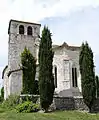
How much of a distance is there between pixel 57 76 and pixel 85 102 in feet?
29.5

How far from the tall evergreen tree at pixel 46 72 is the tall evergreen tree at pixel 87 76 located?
3.53 metres

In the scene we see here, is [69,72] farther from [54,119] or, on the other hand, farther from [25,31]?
[54,119]

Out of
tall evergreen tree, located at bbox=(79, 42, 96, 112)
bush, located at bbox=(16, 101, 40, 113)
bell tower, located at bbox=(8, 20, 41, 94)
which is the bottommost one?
bush, located at bbox=(16, 101, 40, 113)

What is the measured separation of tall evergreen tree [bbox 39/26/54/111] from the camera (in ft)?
77.3

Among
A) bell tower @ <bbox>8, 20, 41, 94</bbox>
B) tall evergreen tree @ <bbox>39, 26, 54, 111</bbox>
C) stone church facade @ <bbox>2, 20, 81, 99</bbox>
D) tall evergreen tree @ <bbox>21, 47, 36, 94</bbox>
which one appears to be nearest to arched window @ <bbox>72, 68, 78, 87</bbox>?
stone church facade @ <bbox>2, 20, 81, 99</bbox>

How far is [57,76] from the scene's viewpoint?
33875mm

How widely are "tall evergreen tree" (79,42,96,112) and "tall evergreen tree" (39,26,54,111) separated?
353 cm

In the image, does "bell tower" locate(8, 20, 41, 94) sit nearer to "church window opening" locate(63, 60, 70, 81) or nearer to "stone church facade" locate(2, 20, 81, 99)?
"stone church facade" locate(2, 20, 81, 99)

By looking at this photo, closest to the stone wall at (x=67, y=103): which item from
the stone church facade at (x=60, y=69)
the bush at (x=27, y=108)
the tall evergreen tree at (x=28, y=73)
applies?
the bush at (x=27, y=108)

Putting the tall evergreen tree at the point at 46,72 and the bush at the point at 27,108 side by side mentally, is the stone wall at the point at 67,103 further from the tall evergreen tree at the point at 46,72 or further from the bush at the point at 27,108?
the bush at the point at 27,108

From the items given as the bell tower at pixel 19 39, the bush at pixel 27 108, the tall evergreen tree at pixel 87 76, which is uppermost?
the bell tower at pixel 19 39

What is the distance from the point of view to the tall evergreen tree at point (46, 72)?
23.6m

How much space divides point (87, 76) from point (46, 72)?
434cm

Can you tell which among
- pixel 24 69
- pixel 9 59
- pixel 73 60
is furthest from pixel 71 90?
pixel 9 59
